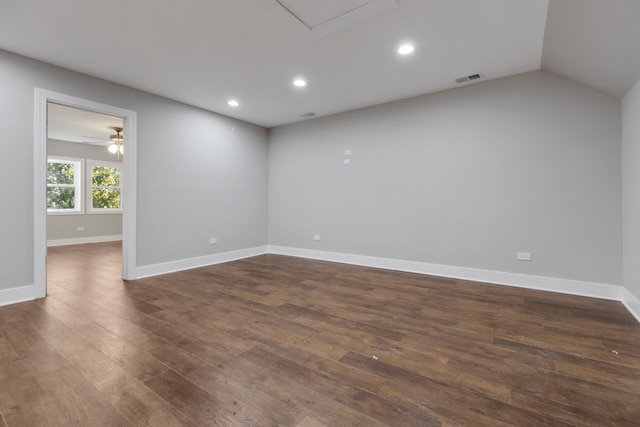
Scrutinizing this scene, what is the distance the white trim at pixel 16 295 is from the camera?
2.95 metres

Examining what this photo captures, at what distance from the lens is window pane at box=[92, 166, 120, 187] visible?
7797 mm

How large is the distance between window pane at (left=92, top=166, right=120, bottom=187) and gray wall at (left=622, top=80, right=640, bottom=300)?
409 inches

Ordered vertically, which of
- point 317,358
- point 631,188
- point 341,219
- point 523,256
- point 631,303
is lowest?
point 317,358

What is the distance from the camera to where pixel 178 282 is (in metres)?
3.83

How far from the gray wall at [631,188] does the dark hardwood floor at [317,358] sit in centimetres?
39

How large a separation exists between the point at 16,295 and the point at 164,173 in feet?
7.04


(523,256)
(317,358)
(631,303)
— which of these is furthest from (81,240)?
(631,303)

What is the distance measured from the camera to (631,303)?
2789mm

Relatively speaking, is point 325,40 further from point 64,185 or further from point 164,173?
point 64,185

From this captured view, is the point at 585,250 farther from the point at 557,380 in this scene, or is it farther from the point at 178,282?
the point at 178,282

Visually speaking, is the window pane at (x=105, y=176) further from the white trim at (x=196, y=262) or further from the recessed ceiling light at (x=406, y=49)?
the recessed ceiling light at (x=406, y=49)

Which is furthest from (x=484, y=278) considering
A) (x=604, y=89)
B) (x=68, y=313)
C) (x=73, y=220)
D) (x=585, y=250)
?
(x=73, y=220)

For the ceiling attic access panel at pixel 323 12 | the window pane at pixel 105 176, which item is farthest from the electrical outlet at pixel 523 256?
the window pane at pixel 105 176

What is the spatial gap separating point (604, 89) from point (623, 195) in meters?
1.17
